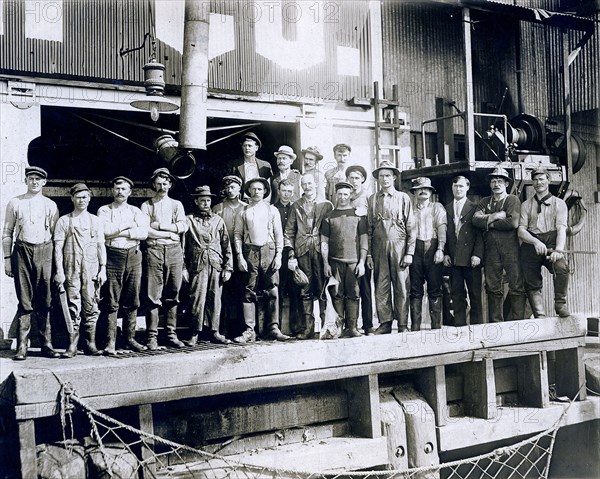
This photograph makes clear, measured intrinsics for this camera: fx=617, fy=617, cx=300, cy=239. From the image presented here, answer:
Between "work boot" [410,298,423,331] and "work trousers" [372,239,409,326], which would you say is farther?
"work boot" [410,298,423,331]

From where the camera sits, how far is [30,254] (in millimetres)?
6410

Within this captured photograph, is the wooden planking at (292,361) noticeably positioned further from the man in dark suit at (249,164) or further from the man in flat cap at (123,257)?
the man in dark suit at (249,164)

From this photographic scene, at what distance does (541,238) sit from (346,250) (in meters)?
2.68

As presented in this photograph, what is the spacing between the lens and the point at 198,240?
23.4ft

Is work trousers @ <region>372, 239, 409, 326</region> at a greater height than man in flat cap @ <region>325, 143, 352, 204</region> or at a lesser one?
lesser

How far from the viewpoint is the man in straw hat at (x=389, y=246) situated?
779cm

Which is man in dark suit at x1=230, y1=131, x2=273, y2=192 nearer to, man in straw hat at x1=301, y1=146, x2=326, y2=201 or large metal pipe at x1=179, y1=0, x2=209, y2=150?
man in straw hat at x1=301, y1=146, x2=326, y2=201

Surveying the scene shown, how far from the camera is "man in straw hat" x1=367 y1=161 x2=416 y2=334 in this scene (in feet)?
25.6

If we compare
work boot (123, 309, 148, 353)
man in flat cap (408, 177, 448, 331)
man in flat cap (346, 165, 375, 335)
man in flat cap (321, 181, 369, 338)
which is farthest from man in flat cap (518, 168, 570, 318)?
work boot (123, 309, 148, 353)

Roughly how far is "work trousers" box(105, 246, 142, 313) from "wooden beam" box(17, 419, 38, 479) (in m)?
1.53

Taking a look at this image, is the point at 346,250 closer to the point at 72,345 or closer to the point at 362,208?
the point at 362,208

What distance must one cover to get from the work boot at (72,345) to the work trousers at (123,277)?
0.37m

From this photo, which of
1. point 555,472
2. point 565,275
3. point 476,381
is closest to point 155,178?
point 476,381

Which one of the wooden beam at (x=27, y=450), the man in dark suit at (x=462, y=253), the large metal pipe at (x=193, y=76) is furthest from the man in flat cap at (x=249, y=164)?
the wooden beam at (x=27, y=450)
